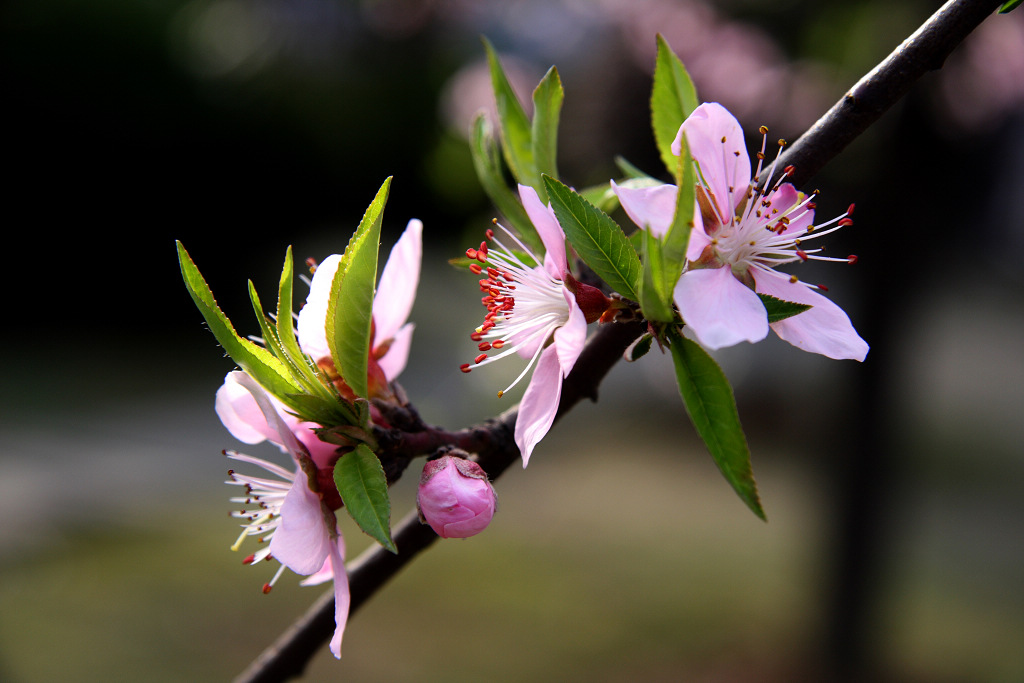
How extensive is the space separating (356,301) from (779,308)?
299mm

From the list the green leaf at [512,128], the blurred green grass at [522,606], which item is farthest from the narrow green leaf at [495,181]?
the blurred green grass at [522,606]

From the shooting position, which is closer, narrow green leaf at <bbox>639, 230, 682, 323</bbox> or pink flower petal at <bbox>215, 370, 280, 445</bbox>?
narrow green leaf at <bbox>639, 230, 682, 323</bbox>

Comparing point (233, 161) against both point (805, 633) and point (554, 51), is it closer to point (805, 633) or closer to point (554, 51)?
point (554, 51)

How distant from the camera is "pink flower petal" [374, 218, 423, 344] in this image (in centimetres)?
76

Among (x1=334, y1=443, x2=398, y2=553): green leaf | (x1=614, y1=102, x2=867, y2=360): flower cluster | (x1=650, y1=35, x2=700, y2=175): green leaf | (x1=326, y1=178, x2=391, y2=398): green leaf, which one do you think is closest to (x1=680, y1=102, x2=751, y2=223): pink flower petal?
(x1=614, y1=102, x2=867, y2=360): flower cluster

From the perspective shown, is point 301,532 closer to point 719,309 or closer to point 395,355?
point 395,355

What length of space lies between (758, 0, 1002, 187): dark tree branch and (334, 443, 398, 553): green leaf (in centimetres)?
43

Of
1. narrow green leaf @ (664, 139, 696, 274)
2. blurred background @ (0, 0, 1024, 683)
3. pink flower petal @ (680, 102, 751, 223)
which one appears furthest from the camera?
blurred background @ (0, 0, 1024, 683)

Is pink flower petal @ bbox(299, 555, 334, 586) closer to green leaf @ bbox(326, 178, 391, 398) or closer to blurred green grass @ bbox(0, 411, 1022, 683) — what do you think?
green leaf @ bbox(326, 178, 391, 398)

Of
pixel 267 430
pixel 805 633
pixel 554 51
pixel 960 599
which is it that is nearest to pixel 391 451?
pixel 267 430

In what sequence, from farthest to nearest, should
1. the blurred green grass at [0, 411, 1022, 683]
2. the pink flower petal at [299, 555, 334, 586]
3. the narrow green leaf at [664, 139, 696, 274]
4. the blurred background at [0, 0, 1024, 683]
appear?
the blurred green grass at [0, 411, 1022, 683] < the blurred background at [0, 0, 1024, 683] < the pink flower petal at [299, 555, 334, 586] < the narrow green leaf at [664, 139, 696, 274]

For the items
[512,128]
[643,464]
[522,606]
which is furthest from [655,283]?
[643,464]

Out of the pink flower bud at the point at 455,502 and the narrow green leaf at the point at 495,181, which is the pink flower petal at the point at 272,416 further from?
the narrow green leaf at the point at 495,181

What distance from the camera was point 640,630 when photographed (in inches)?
149
